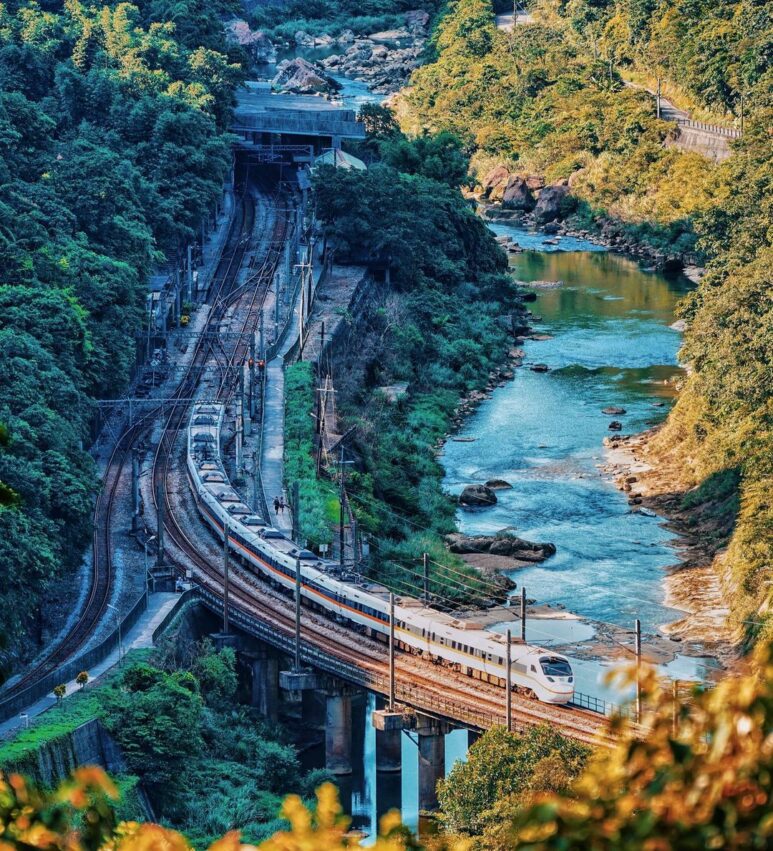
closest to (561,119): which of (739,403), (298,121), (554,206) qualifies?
(554,206)

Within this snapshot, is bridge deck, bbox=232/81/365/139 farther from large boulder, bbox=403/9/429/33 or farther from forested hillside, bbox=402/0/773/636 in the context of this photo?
large boulder, bbox=403/9/429/33

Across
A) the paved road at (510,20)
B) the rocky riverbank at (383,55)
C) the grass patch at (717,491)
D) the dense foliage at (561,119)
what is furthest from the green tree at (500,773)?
the rocky riverbank at (383,55)

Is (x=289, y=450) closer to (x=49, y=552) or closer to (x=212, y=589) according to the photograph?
(x=212, y=589)

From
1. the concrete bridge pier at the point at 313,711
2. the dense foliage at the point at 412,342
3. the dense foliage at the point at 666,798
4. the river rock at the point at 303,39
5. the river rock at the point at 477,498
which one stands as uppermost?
the dense foliage at the point at 666,798

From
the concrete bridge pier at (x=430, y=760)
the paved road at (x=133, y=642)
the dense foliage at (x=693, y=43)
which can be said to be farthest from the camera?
the dense foliage at (x=693, y=43)

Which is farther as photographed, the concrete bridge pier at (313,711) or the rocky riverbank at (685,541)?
the rocky riverbank at (685,541)

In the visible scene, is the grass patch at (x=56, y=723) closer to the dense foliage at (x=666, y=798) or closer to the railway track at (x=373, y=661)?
the railway track at (x=373, y=661)

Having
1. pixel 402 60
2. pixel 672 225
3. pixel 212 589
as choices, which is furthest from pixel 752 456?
pixel 402 60
